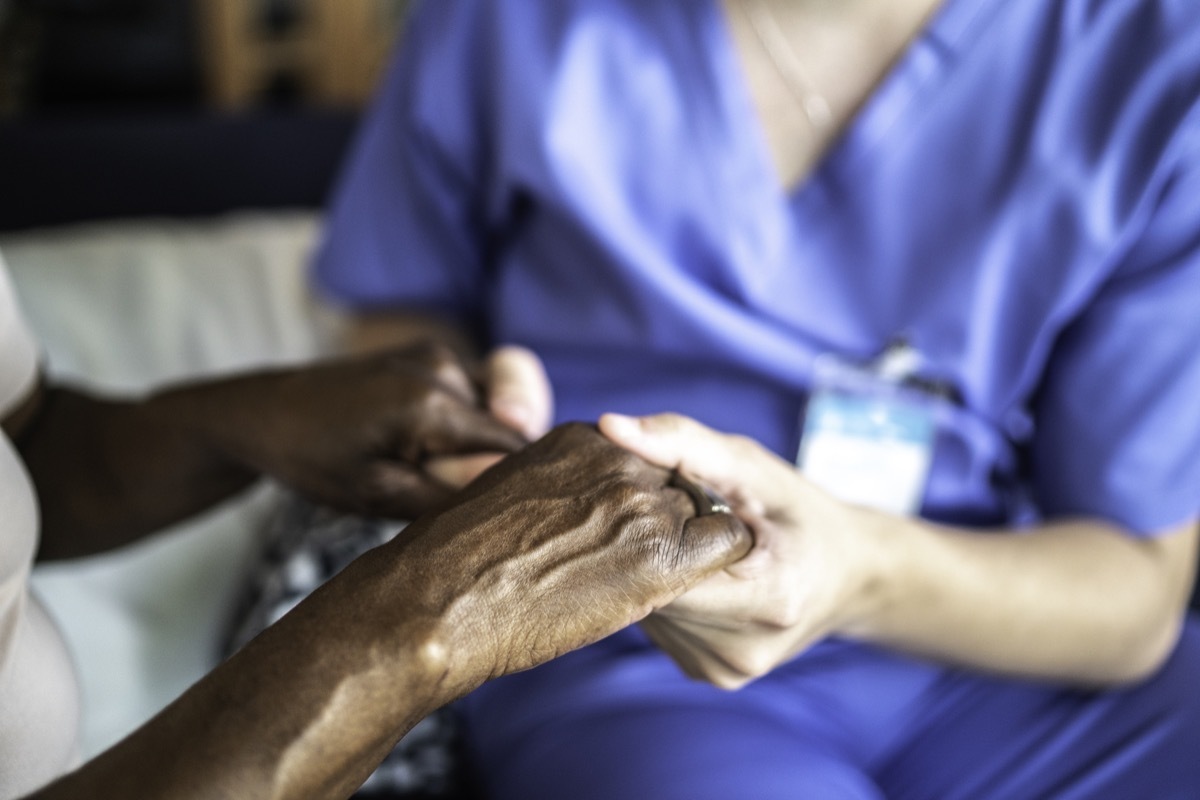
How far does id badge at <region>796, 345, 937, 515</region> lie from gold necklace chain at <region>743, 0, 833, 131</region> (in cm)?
18

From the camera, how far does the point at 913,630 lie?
0.64 meters

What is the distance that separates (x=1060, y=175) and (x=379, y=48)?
2.48m

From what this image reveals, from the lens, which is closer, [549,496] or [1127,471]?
[549,496]

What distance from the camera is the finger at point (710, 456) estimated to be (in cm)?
50

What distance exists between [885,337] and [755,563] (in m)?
0.30

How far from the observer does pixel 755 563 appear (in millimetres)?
486

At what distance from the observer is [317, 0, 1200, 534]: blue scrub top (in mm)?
656

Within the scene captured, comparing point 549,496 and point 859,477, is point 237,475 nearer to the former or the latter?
point 549,496

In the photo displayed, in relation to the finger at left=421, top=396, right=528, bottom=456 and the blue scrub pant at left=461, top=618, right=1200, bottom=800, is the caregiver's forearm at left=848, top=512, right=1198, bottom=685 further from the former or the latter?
the finger at left=421, top=396, right=528, bottom=456

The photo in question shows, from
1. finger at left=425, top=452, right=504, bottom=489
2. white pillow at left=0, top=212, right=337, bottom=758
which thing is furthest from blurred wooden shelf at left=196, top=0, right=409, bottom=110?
finger at left=425, top=452, right=504, bottom=489

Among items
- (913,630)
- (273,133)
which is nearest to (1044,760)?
(913,630)

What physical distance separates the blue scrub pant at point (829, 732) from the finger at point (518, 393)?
0.51ft

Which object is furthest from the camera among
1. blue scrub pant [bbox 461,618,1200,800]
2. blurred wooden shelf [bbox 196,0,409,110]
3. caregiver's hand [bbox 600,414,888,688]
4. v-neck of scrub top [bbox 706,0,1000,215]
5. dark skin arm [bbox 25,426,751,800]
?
blurred wooden shelf [bbox 196,0,409,110]

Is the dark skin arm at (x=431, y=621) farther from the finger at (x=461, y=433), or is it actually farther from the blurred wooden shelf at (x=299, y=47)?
the blurred wooden shelf at (x=299, y=47)
